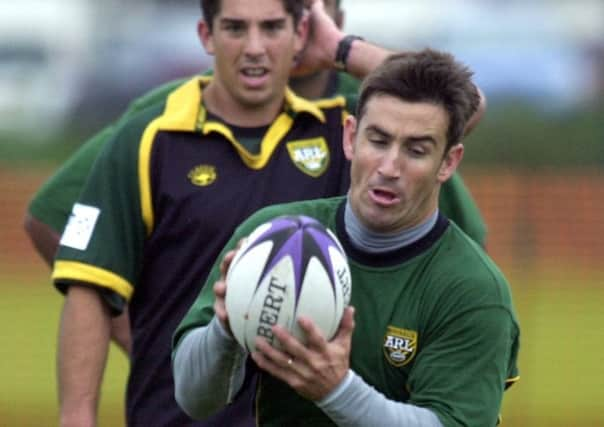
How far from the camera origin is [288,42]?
21.4 ft

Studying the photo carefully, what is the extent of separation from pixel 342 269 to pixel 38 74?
32.4 metres

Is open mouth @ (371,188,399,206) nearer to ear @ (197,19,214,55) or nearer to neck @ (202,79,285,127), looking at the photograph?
neck @ (202,79,285,127)

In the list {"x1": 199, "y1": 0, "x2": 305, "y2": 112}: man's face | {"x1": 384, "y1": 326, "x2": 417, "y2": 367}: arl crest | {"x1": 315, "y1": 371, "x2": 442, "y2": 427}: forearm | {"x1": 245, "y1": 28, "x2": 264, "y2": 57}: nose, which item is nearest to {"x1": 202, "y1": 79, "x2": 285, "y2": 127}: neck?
{"x1": 199, "y1": 0, "x2": 305, "y2": 112}: man's face

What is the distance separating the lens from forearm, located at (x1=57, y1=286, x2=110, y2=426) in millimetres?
6438

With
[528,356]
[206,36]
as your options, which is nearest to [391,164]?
[206,36]

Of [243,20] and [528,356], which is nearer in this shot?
[243,20]

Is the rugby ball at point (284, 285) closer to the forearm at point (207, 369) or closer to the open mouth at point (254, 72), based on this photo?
the forearm at point (207, 369)

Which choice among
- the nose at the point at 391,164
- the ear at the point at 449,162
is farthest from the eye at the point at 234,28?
the nose at the point at 391,164

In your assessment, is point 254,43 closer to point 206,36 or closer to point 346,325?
→ point 206,36

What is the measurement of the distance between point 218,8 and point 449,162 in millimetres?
1657

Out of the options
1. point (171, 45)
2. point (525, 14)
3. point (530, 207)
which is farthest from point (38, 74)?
point (530, 207)

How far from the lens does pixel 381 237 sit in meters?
5.16

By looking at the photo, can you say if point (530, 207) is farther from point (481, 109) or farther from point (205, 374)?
point (205, 374)

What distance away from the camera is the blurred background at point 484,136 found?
1559 cm
